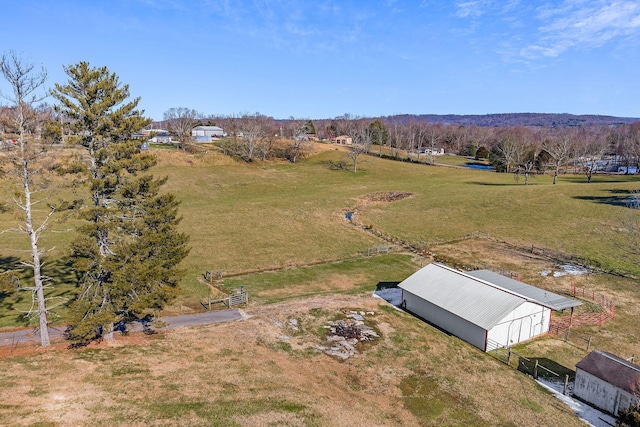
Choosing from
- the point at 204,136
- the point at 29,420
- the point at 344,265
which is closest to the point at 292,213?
the point at 344,265

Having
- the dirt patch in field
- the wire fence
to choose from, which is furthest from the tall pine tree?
the dirt patch in field

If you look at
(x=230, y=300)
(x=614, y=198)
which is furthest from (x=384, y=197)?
(x=230, y=300)

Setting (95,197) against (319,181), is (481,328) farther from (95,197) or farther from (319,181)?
(319,181)

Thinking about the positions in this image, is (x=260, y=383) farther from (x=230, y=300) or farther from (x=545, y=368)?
(x=545, y=368)

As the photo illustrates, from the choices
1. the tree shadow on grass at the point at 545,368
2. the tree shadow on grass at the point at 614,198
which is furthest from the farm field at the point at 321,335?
the tree shadow on grass at the point at 545,368

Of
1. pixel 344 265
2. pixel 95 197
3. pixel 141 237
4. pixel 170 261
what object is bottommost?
pixel 344 265

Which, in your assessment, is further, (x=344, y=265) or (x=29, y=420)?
(x=344, y=265)

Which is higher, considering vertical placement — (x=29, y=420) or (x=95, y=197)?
(x=95, y=197)
